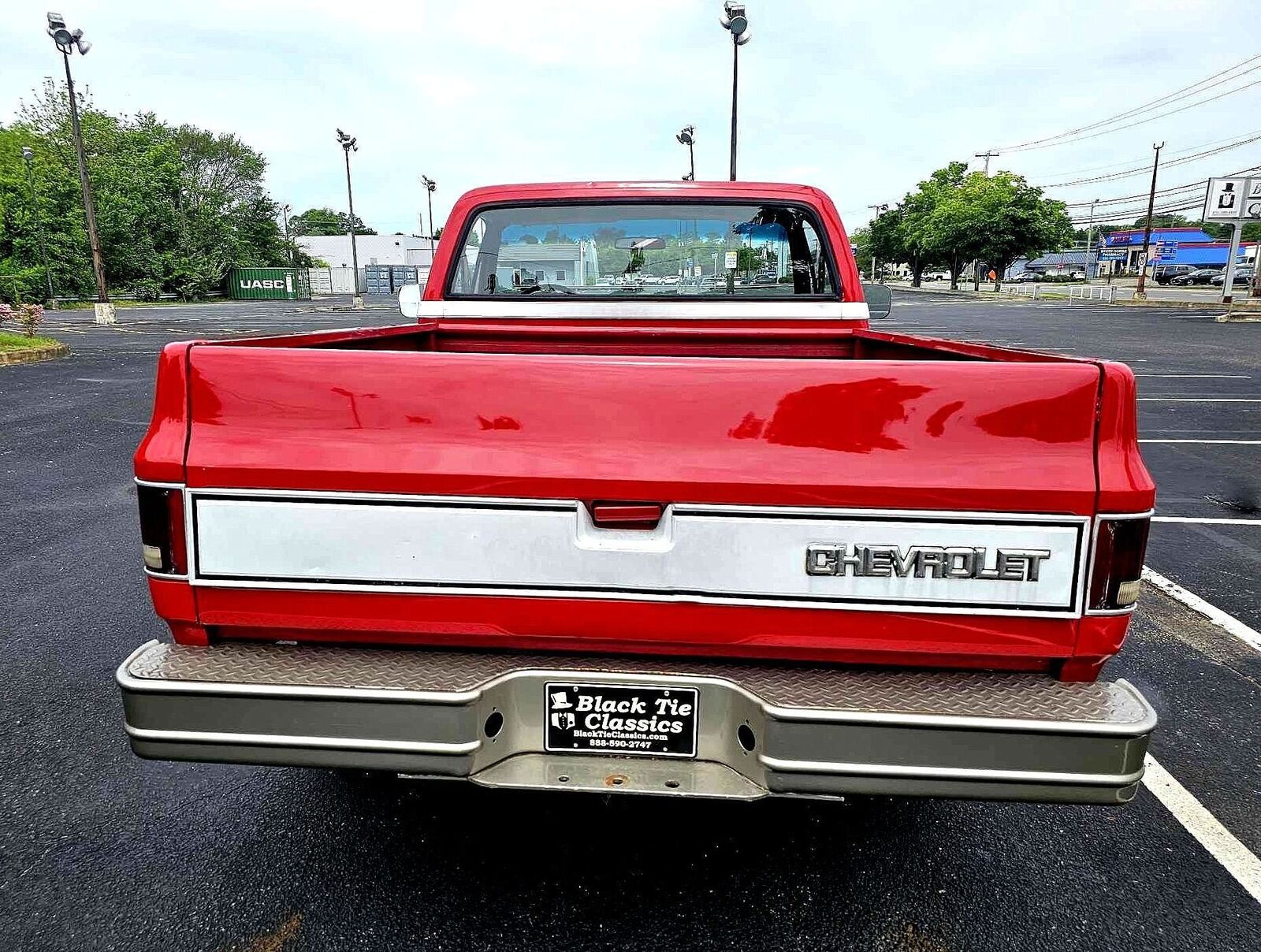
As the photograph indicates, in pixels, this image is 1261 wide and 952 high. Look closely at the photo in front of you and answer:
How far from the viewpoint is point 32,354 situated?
1592 cm

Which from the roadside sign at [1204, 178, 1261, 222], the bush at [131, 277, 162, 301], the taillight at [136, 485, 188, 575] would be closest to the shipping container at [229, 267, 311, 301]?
the bush at [131, 277, 162, 301]

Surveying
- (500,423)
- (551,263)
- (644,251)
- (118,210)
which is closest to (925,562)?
→ (500,423)

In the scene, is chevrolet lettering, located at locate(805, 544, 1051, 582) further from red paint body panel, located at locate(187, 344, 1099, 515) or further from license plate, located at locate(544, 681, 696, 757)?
license plate, located at locate(544, 681, 696, 757)

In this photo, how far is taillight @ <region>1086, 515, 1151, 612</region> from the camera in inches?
72.1

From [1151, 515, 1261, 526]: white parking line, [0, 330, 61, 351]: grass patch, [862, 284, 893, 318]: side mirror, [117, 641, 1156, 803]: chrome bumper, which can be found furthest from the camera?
[0, 330, 61, 351]: grass patch

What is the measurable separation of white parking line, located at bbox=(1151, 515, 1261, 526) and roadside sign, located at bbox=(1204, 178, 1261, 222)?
3017 centimetres

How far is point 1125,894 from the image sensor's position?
2.33 m

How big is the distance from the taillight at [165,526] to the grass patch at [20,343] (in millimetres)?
17267

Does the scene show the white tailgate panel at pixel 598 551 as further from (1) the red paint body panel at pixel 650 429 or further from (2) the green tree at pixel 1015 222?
(2) the green tree at pixel 1015 222

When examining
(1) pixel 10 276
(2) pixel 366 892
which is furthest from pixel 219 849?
(1) pixel 10 276

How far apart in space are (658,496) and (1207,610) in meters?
3.93

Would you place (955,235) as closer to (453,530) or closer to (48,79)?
(48,79)

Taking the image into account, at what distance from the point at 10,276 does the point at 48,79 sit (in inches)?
770

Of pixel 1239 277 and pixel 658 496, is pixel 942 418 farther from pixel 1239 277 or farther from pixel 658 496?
pixel 1239 277
